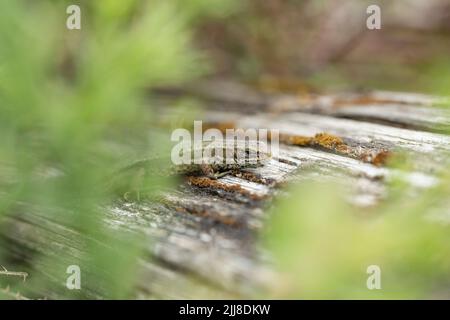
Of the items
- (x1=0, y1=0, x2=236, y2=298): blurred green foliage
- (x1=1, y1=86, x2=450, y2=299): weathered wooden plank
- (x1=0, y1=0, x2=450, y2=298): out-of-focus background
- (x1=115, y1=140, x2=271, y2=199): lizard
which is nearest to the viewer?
(x1=0, y1=0, x2=450, y2=298): out-of-focus background

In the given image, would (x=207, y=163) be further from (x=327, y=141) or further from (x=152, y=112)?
(x=152, y=112)

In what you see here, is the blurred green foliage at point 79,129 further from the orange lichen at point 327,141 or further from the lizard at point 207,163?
the orange lichen at point 327,141

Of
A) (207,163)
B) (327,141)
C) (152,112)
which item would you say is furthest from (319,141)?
(152,112)

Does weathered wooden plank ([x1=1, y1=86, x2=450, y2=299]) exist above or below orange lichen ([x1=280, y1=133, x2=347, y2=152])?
below

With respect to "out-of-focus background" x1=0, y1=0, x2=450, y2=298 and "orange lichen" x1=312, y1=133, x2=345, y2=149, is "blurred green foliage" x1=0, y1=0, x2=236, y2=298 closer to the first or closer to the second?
"out-of-focus background" x1=0, y1=0, x2=450, y2=298

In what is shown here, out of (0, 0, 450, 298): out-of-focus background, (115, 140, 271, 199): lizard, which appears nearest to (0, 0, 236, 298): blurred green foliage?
(0, 0, 450, 298): out-of-focus background

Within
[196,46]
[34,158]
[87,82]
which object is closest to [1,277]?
[34,158]

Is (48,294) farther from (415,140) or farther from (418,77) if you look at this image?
(418,77)
